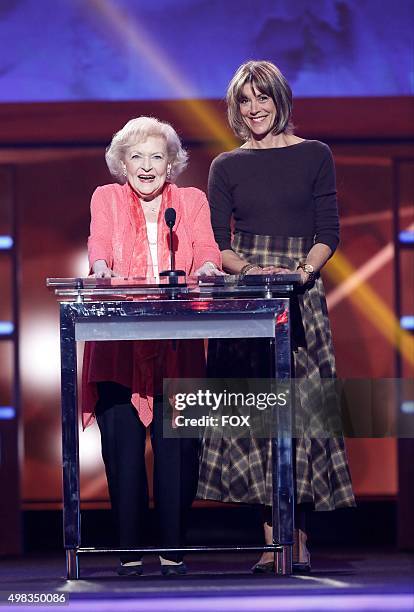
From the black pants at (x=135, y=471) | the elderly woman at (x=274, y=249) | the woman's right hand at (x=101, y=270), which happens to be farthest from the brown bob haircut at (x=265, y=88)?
the black pants at (x=135, y=471)

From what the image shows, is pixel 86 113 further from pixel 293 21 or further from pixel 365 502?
pixel 365 502

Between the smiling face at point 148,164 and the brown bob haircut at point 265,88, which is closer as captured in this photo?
the smiling face at point 148,164

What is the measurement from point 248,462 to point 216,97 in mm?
1973

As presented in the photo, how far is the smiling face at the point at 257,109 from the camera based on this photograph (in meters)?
3.43

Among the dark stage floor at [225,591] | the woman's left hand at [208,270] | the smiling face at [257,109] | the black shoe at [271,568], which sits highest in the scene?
the smiling face at [257,109]

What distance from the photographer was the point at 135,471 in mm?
3158

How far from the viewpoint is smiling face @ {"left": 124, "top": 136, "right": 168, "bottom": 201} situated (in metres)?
3.28

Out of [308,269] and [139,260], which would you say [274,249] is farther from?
[139,260]

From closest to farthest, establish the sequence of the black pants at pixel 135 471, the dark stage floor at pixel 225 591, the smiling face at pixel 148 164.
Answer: the dark stage floor at pixel 225 591, the black pants at pixel 135 471, the smiling face at pixel 148 164

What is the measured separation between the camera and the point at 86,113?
15.7 ft

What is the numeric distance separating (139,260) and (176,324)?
1.06 feet

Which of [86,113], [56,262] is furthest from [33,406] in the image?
[86,113]

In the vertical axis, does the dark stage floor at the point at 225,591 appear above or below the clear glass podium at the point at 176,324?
below

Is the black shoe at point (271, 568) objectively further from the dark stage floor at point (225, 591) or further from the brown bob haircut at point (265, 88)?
the brown bob haircut at point (265, 88)
